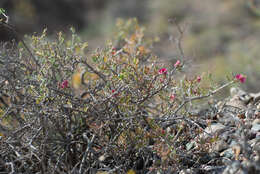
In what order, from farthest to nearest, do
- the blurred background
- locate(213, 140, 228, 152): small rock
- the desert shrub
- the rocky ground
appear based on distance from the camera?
the blurred background → locate(213, 140, 228, 152): small rock → the desert shrub → the rocky ground

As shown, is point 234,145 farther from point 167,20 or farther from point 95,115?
point 167,20

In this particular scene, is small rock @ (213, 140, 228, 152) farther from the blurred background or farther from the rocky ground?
the blurred background

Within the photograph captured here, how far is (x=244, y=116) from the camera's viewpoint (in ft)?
9.32

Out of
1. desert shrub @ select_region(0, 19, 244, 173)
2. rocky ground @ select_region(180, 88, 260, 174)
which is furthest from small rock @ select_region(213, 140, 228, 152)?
desert shrub @ select_region(0, 19, 244, 173)

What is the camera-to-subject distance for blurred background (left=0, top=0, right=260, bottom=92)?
11354mm

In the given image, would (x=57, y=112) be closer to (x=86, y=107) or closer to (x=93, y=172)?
(x=86, y=107)

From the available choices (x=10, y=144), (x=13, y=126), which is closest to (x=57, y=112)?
(x=10, y=144)

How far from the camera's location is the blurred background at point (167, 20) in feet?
37.3

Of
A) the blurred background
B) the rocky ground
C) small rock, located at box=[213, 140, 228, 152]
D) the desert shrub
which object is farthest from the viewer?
the blurred background

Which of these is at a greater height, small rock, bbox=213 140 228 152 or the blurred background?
the blurred background

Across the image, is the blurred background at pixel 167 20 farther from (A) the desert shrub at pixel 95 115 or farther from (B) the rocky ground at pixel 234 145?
(A) the desert shrub at pixel 95 115

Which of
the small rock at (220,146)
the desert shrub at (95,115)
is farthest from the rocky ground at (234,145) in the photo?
the desert shrub at (95,115)

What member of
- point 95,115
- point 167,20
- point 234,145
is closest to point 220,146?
point 234,145

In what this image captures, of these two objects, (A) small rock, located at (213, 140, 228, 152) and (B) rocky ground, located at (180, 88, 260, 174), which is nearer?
(B) rocky ground, located at (180, 88, 260, 174)
